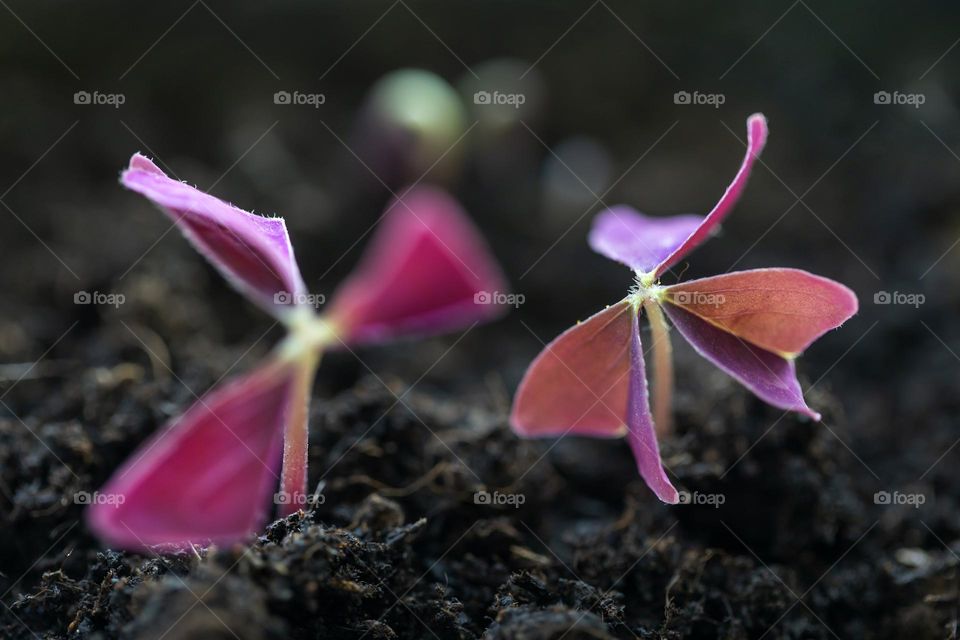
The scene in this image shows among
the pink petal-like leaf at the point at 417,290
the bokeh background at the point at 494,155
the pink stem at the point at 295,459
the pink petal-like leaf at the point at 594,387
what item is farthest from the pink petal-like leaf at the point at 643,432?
the bokeh background at the point at 494,155

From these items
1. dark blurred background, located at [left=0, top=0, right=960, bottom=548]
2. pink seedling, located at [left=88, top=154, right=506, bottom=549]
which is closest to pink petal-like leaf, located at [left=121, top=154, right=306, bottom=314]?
pink seedling, located at [left=88, top=154, right=506, bottom=549]

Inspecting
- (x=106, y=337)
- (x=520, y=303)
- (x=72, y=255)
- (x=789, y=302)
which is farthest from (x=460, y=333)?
(x=789, y=302)

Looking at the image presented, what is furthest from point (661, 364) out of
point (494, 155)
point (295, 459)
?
point (494, 155)

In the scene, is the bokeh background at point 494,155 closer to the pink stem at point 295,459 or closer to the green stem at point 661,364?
the green stem at point 661,364

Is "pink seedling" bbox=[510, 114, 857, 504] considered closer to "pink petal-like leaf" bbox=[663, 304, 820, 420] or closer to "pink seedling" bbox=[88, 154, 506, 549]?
"pink petal-like leaf" bbox=[663, 304, 820, 420]

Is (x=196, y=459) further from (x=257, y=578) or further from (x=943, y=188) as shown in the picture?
(x=943, y=188)

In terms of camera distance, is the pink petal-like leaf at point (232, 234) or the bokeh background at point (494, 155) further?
the bokeh background at point (494, 155)

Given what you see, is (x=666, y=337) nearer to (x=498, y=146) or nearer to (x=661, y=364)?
(x=661, y=364)
